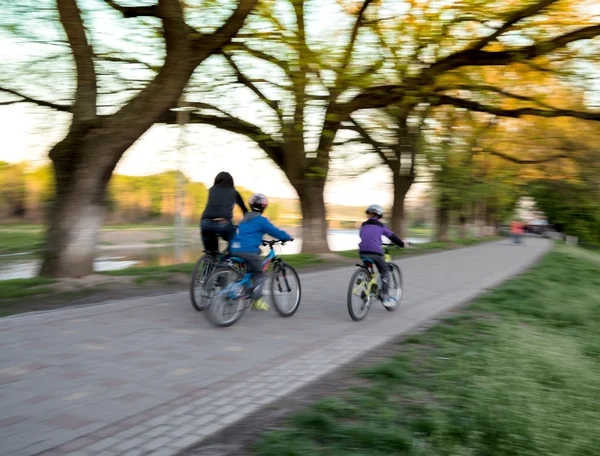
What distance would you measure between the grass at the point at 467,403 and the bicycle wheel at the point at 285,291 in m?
1.98

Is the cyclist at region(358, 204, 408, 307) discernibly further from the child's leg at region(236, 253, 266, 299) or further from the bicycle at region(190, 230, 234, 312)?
the bicycle at region(190, 230, 234, 312)

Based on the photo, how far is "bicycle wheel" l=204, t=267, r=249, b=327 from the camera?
7012 millimetres

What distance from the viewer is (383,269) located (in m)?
8.37

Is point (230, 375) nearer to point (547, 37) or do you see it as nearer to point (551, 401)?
point (551, 401)

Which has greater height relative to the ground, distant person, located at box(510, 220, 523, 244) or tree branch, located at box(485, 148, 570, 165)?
tree branch, located at box(485, 148, 570, 165)

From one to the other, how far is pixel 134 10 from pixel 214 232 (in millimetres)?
4839

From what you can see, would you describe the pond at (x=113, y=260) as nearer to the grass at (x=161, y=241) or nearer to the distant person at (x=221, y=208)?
the distant person at (x=221, y=208)

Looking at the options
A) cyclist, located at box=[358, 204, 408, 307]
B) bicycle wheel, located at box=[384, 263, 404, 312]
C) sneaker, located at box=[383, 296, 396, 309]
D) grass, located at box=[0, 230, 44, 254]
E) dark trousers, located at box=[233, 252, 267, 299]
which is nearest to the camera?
dark trousers, located at box=[233, 252, 267, 299]

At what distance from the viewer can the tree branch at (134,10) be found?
10.1 m

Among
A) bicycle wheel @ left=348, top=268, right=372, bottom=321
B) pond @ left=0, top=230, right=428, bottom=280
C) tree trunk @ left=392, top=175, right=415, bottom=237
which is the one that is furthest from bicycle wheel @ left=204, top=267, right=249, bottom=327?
tree trunk @ left=392, top=175, right=415, bottom=237

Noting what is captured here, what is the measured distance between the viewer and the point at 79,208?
32.8 ft

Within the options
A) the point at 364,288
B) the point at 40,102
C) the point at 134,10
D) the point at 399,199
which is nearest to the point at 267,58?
the point at 134,10

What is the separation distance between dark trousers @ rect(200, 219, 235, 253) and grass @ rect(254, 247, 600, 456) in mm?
2840

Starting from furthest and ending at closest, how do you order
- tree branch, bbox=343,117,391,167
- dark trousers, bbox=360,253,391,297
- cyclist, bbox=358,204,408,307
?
tree branch, bbox=343,117,391,167 < dark trousers, bbox=360,253,391,297 < cyclist, bbox=358,204,408,307
